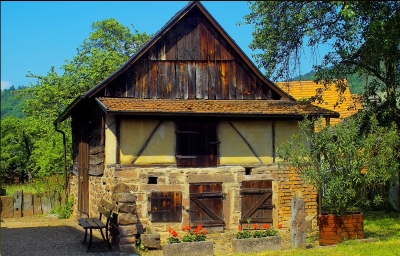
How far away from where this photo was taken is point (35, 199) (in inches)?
864

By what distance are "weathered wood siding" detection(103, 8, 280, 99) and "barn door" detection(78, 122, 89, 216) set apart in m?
3.43

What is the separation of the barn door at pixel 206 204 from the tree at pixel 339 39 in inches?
163

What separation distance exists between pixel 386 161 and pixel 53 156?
2151cm

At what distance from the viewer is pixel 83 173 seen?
18281mm

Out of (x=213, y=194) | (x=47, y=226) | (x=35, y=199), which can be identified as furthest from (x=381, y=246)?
(x=35, y=199)

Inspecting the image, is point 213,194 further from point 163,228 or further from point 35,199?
point 35,199

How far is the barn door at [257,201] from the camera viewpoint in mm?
15031

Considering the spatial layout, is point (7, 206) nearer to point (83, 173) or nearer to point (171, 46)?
point (83, 173)

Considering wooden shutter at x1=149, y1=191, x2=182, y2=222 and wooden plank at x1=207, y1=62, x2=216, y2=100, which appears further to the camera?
wooden plank at x1=207, y1=62, x2=216, y2=100

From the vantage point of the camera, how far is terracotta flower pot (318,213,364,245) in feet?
40.0

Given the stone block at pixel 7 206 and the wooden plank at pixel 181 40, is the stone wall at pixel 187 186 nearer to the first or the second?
the wooden plank at pixel 181 40

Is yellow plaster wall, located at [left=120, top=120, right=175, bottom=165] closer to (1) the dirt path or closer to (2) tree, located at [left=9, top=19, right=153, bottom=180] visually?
(1) the dirt path

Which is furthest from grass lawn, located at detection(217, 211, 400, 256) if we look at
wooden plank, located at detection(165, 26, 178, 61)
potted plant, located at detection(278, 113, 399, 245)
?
wooden plank, located at detection(165, 26, 178, 61)

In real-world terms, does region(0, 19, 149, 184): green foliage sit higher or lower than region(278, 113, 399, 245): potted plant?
higher
